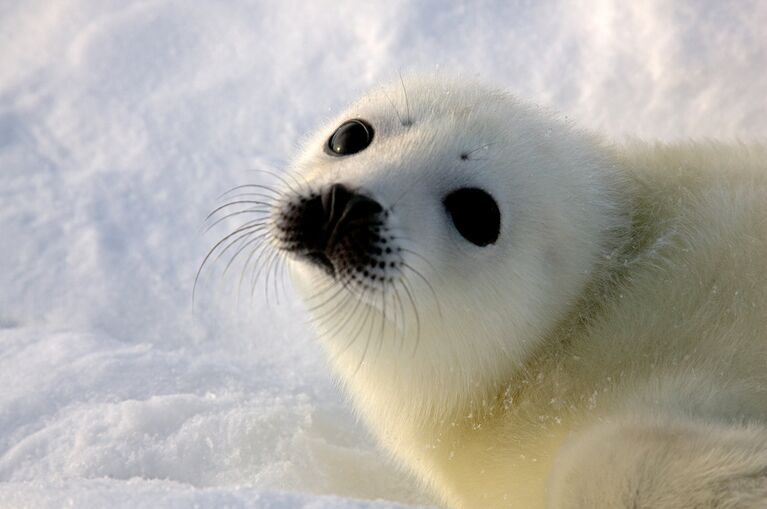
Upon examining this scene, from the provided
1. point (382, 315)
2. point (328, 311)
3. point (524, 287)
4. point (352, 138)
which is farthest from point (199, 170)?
point (524, 287)

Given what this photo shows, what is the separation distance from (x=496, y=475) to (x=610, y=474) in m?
0.51

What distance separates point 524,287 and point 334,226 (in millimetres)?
566

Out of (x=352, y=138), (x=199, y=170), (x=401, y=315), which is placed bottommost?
(x=401, y=315)

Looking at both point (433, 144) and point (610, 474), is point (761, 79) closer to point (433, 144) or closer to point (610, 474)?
point (433, 144)

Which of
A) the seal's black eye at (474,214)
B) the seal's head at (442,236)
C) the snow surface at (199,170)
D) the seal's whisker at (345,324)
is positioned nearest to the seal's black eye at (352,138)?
the seal's head at (442,236)

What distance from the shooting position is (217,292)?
3.76 meters

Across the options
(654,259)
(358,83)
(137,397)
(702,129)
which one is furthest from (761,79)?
(137,397)

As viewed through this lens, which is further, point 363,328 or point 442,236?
point 363,328

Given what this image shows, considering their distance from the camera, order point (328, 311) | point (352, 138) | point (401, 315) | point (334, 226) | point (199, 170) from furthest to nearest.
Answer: point (199, 170)
point (352, 138)
point (328, 311)
point (401, 315)
point (334, 226)

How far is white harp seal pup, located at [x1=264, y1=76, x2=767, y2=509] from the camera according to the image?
6.47ft

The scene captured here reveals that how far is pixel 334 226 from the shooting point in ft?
6.51

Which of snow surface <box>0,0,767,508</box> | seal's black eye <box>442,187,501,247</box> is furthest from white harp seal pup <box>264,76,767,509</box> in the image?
snow surface <box>0,0,767,508</box>

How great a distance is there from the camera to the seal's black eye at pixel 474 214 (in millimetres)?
2158

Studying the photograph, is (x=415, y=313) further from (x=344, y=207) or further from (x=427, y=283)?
(x=344, y=207)
